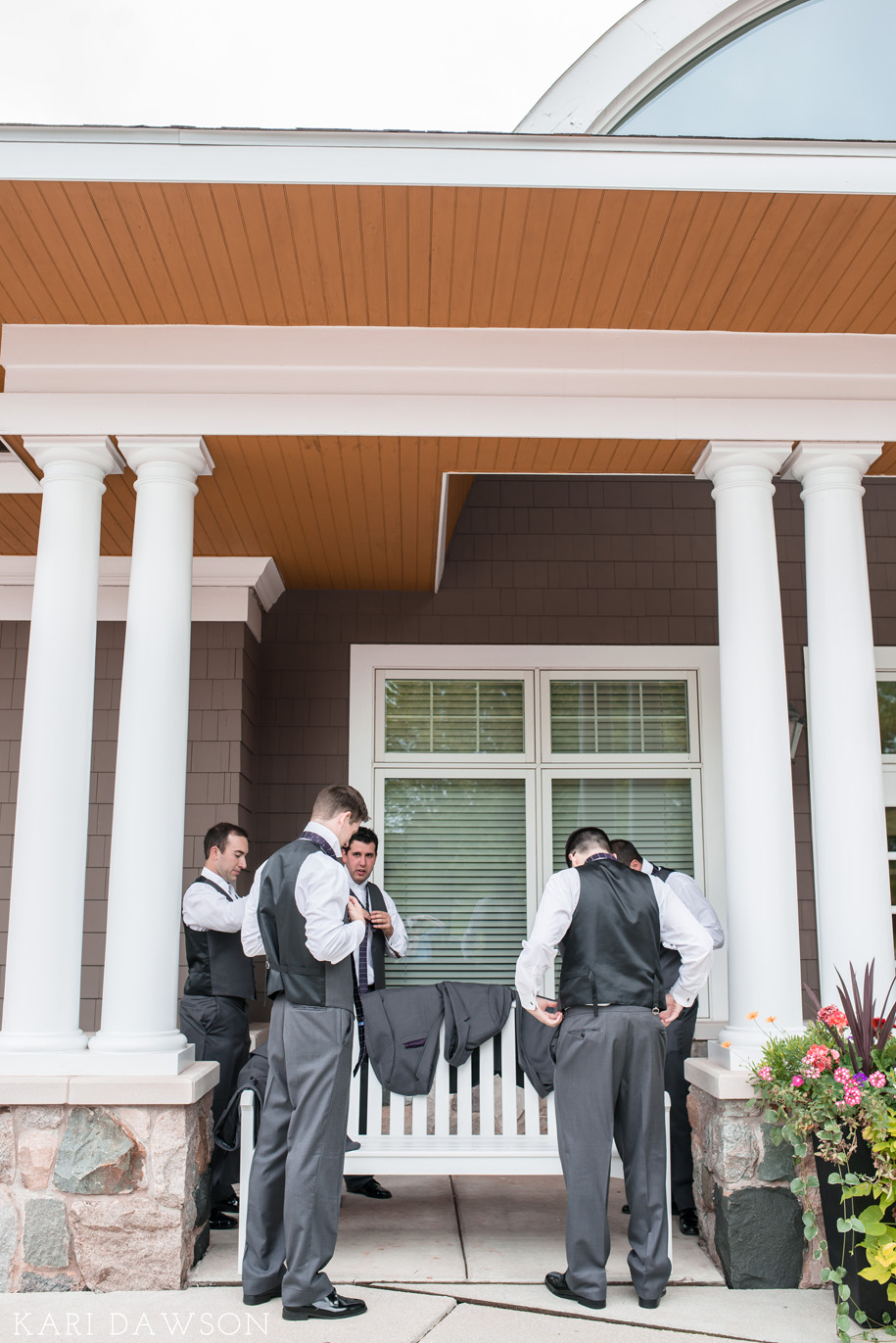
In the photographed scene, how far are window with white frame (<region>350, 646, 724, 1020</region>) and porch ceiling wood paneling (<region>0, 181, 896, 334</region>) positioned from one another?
2714 millimetres

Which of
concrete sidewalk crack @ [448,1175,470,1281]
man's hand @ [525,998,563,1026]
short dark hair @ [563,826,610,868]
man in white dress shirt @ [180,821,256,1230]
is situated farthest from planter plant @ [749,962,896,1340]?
man in white dress shirt @ [180,821,256,1230]

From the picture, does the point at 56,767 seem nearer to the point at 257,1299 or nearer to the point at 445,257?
the point at 257,1299

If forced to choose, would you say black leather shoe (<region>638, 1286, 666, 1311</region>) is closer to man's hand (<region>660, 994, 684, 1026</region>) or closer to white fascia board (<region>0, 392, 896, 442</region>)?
man's hand (<region>660, 994, 684, 1026</region>)

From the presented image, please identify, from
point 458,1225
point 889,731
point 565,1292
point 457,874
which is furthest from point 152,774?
point 889,731

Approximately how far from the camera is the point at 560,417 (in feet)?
14.2

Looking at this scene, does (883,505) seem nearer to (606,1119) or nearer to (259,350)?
(259,350)

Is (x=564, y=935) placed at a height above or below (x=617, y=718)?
below

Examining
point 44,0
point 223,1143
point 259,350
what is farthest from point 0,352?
point 44,0

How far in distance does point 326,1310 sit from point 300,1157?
0.46m

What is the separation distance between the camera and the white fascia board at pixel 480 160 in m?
3.30

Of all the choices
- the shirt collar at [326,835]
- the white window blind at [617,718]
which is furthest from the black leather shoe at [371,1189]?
the white window blind at [617,718]

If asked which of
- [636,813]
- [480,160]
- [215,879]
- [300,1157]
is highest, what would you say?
[480,160]

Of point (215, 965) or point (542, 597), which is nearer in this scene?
point (215, 965)

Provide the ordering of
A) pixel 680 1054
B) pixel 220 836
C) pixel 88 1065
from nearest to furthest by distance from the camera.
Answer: pixel 88 1065 → pixel 680 1054 → pixel 220 836
